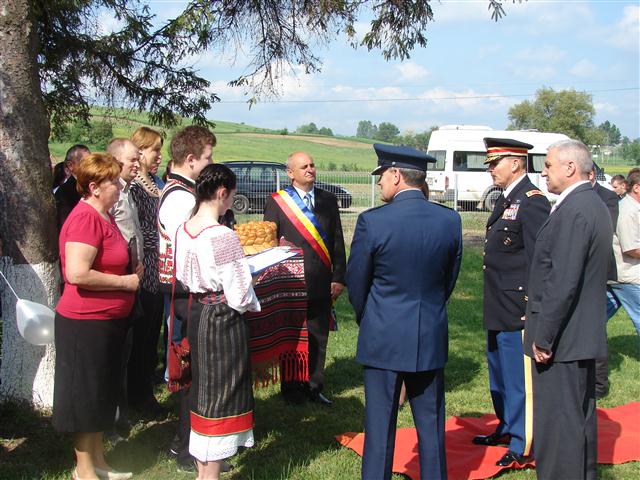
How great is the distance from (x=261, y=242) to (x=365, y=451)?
5.00ft

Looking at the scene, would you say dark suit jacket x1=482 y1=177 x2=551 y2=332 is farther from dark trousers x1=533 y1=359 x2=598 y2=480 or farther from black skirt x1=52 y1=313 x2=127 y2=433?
black skirt x1=52 y1=313 x2=127 y2=433

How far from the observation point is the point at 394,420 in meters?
3.88

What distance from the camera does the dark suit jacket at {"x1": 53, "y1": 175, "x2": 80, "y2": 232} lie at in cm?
558

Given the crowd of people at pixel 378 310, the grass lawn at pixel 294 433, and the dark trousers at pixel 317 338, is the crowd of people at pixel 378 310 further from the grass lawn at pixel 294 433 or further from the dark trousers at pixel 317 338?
the dark trousers at pixel 317 338

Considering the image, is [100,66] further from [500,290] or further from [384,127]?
[384,127]

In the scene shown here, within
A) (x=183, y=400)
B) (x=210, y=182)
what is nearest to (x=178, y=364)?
(x=183, y=400)

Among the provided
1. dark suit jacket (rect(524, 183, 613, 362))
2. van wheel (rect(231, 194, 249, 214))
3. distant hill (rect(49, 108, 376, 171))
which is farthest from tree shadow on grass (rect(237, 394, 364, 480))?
distant hill (rect(49, 108, 376, 171))

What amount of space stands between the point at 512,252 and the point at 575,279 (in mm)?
1141

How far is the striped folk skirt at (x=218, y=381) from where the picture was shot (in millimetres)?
3799

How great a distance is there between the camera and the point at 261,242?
463 cm

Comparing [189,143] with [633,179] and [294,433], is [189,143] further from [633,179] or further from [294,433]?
[633,179]

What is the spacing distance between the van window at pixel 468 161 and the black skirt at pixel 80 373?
2365 centimetres

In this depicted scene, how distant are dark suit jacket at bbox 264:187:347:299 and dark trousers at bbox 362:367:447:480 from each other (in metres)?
1.93

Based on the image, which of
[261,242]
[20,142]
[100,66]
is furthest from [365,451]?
[100,66]
